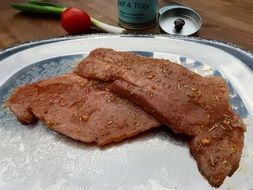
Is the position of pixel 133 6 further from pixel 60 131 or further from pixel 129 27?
pixel 60 131

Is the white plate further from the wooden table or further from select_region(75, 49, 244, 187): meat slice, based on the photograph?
the wooden table

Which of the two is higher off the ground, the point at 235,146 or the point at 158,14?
the point at 235,146

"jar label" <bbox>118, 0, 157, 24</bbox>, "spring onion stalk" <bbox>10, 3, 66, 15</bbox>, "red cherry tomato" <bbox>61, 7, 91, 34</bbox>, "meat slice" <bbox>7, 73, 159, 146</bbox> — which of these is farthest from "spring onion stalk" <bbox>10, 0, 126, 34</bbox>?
"meat slice" <bbox>7, 73, 159, 146</bbox>

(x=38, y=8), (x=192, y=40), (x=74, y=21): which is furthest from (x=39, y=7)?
(x=192, y=40)

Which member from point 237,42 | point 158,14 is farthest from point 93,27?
point 237,42

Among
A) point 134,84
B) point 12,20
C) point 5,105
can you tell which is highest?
point 134,84

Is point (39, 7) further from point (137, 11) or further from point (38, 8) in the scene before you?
point (137, 11)
